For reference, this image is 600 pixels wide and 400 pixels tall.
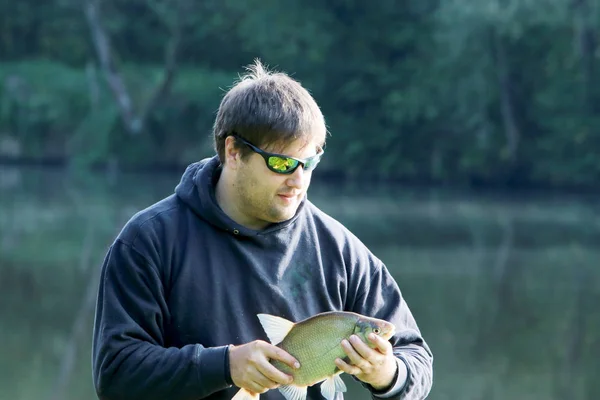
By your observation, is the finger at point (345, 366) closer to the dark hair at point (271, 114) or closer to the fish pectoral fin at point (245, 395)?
the fish pectoral fin at point (245, 395)

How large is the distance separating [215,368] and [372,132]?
30.4 metres

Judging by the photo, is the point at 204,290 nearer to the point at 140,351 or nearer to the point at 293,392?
the point at 140,351

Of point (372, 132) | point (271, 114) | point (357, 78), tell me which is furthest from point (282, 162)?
point (357, 78)

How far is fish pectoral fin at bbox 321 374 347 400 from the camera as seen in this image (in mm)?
2825

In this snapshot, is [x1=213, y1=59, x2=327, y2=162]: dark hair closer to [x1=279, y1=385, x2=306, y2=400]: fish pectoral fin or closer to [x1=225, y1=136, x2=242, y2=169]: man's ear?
[x1=225, y1=136, x2=242, y2=169]: man's ear

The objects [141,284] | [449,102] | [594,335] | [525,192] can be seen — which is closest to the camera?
[141,284]

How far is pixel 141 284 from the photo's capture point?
9.11ft

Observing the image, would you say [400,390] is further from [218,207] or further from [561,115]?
[561,115]

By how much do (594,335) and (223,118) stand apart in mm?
9105

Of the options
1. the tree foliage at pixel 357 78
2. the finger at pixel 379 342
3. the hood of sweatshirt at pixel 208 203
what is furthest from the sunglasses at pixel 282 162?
the tree foliage at pixel 357 78

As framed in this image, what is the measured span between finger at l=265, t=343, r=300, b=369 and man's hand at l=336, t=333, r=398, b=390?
90 mm

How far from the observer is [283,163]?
9.30ft

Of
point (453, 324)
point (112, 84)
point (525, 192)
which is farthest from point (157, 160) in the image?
point (453, 324)

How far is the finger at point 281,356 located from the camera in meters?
2.66
